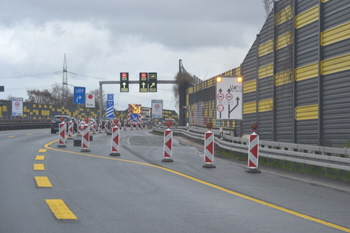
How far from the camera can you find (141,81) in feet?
176

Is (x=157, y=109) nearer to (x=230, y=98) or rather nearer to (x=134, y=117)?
(x=134, y=117)

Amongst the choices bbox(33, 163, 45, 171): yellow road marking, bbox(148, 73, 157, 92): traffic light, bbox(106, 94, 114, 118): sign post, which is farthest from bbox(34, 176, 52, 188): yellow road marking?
bbox(106, 94, 114, 118): sign post

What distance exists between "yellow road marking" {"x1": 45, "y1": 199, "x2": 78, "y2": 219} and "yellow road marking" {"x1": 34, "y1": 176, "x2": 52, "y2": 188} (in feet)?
6.48

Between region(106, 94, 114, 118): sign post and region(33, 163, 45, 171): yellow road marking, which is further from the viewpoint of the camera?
region(106, 94, 114, 118): sign post

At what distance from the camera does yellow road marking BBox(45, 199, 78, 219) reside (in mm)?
7445

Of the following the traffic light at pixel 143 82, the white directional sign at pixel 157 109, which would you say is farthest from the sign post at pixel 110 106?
the traffic light at pixel 143 82

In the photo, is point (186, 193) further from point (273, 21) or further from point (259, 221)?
point (273, 21)

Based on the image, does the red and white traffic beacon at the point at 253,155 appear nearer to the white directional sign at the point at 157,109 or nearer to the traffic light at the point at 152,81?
the traffic light at the point at 152,81

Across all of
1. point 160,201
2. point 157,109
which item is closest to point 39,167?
point 160,201

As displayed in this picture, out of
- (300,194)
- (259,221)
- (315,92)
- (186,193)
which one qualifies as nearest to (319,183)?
(300,194)

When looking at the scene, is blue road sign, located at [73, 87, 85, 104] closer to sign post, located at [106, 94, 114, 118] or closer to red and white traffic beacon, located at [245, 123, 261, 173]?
sign post, located at [106, 94, 114, 118]

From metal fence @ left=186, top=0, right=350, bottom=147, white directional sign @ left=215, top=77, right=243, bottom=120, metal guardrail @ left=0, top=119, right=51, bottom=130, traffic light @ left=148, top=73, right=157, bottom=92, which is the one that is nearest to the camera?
metal fence @ left=186, top=0, right=350, bottom=147

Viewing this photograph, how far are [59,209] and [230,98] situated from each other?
1463 centimetres

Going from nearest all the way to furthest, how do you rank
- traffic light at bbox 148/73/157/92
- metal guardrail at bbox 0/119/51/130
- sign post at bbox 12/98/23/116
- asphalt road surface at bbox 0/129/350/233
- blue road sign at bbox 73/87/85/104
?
asphalt road surface at bbox 0/129/350/233 → blue road sign at bbox 73/87/85/104 → metal guardrail at bbox 0/119/51/130 → traffic light at bbox 148/73/157/92 → sign post at bbox 12/98/23/116
